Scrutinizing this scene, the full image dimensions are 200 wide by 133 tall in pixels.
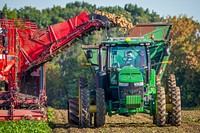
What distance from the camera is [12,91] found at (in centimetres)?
2358

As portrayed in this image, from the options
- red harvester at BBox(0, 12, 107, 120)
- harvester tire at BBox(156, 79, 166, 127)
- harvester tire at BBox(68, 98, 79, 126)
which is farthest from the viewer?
red harvester at BBox(0, 12, 107, 120)

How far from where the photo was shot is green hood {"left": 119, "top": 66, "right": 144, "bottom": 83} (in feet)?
60.8

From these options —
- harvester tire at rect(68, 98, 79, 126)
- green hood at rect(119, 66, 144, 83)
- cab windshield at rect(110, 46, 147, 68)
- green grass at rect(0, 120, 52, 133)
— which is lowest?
green grass at rect(0, 120, 52, 133)

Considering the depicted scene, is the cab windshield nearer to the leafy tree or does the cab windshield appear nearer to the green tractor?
the green tractor

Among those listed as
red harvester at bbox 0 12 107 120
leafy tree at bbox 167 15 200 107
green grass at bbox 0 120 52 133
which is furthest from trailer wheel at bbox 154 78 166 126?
leafy tree at bbox 167 15 200 107

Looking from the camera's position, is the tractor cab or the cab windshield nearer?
the tractor cab

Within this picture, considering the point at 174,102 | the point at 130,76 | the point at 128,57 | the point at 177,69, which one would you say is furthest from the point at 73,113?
the point at 177,69

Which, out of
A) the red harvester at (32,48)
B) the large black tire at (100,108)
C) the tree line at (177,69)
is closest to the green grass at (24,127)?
the large black tire at (100,108)

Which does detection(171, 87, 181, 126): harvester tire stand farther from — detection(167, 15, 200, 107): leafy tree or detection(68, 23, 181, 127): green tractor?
detection(167, 15, 200, 107): leafy tree

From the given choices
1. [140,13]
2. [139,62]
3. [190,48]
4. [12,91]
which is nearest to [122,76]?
[139,62]

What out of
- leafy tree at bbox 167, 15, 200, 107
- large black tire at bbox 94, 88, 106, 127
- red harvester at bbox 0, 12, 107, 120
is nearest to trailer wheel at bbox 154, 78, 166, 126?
large black tire at bbox 94, 88, 106, 127

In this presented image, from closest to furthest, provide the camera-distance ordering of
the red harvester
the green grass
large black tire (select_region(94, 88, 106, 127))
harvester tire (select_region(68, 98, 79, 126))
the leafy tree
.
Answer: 1. the green grass
2. large black tire (select_region(94, 88, 106, 127))
3. harvester tire (select_region(68, 98, 79, 126))
4. the red harvester
5. the leafy tree

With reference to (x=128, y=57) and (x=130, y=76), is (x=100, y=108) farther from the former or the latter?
(x=128, y=57)

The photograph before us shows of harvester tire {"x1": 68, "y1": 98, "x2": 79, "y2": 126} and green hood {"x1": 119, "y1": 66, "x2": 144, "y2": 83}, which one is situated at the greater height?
green hood {"x1": 119, "y1": 66, "x2": 144, "y2": 83}
